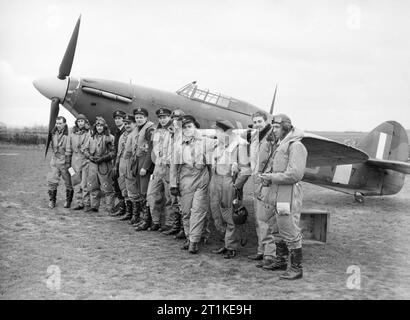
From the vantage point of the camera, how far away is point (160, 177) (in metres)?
6.55

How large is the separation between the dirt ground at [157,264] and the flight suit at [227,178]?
0.40 meters

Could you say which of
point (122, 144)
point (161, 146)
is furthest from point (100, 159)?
point (161, 146)

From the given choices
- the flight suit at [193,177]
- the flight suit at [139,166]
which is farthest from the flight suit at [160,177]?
the flight suit at [193,177]

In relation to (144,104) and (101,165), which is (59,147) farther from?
(144,104)

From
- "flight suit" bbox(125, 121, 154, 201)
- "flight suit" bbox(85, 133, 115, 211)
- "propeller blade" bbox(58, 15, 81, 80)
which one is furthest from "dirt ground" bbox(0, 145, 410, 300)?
"propeller blade" bbox(58, 15, 81, 80)

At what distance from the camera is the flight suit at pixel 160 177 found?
6.45 m

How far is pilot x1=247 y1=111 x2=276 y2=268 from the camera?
202 inches

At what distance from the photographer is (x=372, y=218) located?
8.91 m

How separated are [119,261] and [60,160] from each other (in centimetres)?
405

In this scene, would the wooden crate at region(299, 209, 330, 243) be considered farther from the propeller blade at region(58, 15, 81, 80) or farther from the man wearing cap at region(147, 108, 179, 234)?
the propeller blade at region(58, 15, 81, 80)

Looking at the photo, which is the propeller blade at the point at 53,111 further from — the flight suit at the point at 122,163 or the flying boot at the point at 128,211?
the flying boot at the point at 128,211

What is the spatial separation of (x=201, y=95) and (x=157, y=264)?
218 inches

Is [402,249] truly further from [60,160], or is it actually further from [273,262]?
[60,160]

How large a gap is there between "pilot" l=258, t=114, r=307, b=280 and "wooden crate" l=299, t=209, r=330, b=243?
1642mm
